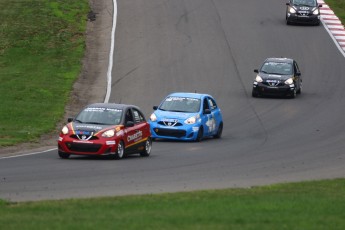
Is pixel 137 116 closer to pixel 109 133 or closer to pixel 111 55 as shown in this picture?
pixel 109 133

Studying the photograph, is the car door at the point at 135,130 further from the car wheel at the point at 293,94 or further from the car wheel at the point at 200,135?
the car wheel at the point at 293,94

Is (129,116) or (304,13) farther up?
(129,116)

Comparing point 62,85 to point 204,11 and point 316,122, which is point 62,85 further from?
point 204,11

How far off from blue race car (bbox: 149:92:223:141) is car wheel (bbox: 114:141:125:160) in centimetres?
578

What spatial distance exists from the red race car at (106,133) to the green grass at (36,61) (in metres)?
3.75

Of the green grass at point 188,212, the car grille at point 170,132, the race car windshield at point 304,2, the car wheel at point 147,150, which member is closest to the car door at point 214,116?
the car grille at point 170,132

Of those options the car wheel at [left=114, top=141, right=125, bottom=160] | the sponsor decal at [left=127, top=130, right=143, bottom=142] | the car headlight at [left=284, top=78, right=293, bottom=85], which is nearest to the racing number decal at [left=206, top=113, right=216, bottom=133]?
the sponsor decal at [left=127, top=130, right=143, bottom=142]

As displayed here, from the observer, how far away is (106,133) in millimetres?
24188

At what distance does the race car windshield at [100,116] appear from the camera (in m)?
24.9

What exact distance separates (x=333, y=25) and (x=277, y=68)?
15758mm

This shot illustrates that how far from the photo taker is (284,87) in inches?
1640

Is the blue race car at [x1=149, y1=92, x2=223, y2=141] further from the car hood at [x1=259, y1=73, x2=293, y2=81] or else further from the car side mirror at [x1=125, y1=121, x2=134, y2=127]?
the car hood at [x1=259, y1=73, x2=293, y2=81]

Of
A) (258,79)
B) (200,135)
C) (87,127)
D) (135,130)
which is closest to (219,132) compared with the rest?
(200,135)

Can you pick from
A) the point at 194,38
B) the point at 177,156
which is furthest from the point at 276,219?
the point at 194,38
